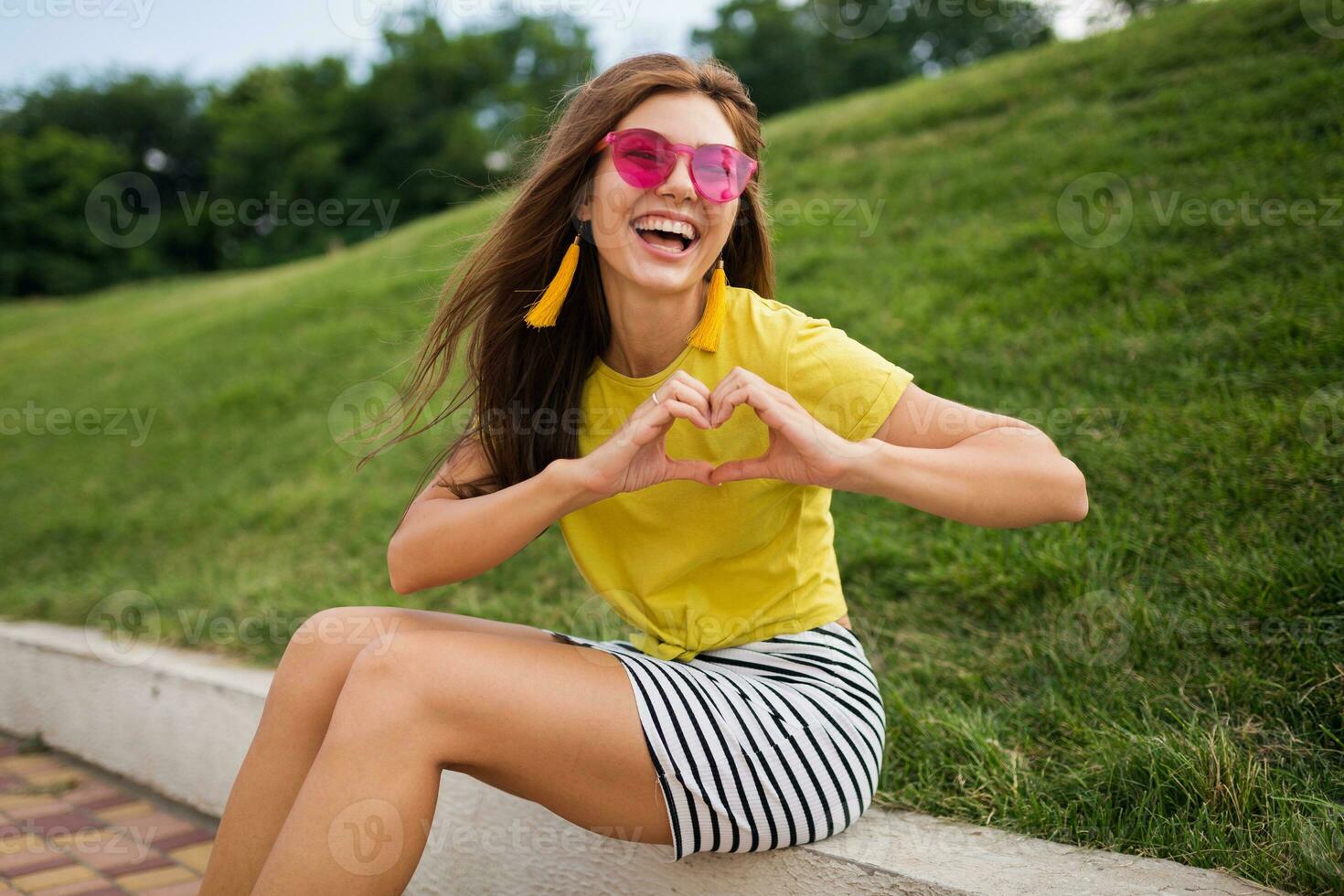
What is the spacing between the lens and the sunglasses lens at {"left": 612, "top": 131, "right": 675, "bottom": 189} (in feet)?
5.94

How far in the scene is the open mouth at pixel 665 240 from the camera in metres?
1.84

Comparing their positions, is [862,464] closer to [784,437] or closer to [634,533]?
[784,437]

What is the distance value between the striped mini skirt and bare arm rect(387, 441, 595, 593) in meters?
0.27

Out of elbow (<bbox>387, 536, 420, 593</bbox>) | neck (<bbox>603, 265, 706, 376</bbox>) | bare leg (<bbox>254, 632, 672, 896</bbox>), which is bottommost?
bare leg (<bbox>254, 632, 672, 896</bbox>)

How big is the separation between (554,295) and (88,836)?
6.76ft

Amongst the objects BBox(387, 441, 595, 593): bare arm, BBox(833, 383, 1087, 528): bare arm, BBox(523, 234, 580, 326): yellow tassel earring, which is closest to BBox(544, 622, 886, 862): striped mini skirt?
BBox(387, 441, 595, 593): bare arm

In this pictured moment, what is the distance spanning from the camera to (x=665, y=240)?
1.87 metres

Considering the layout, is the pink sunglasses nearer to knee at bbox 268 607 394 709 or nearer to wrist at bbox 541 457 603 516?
wrist at bbox 541 457 603 516

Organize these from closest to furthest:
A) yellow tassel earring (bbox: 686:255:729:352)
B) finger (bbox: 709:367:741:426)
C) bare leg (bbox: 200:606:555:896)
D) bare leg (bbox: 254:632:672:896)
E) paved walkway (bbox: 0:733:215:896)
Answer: bare leg (bbox: 254:632:672:896), finger (bbox: 709:367:741:426), bare leg (bbox: 200:606:555:896), yellow tassel earring (bbox: 686:255:729:352), paved walkway (bbox: 0:733:215:896)

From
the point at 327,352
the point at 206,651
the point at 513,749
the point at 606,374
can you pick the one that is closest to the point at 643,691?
the point at 513,749

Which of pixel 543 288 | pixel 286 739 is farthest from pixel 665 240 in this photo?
pixel 286 739

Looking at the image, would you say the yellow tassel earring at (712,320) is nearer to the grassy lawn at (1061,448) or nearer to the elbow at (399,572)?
the elbow at (399,572)

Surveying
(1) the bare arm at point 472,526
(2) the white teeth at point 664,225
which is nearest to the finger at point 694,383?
(1) the bare arm at point 472,526

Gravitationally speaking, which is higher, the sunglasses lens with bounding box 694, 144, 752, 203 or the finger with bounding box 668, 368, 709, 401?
the sunglasses lens with bounding box 694, 144, 752, 203
